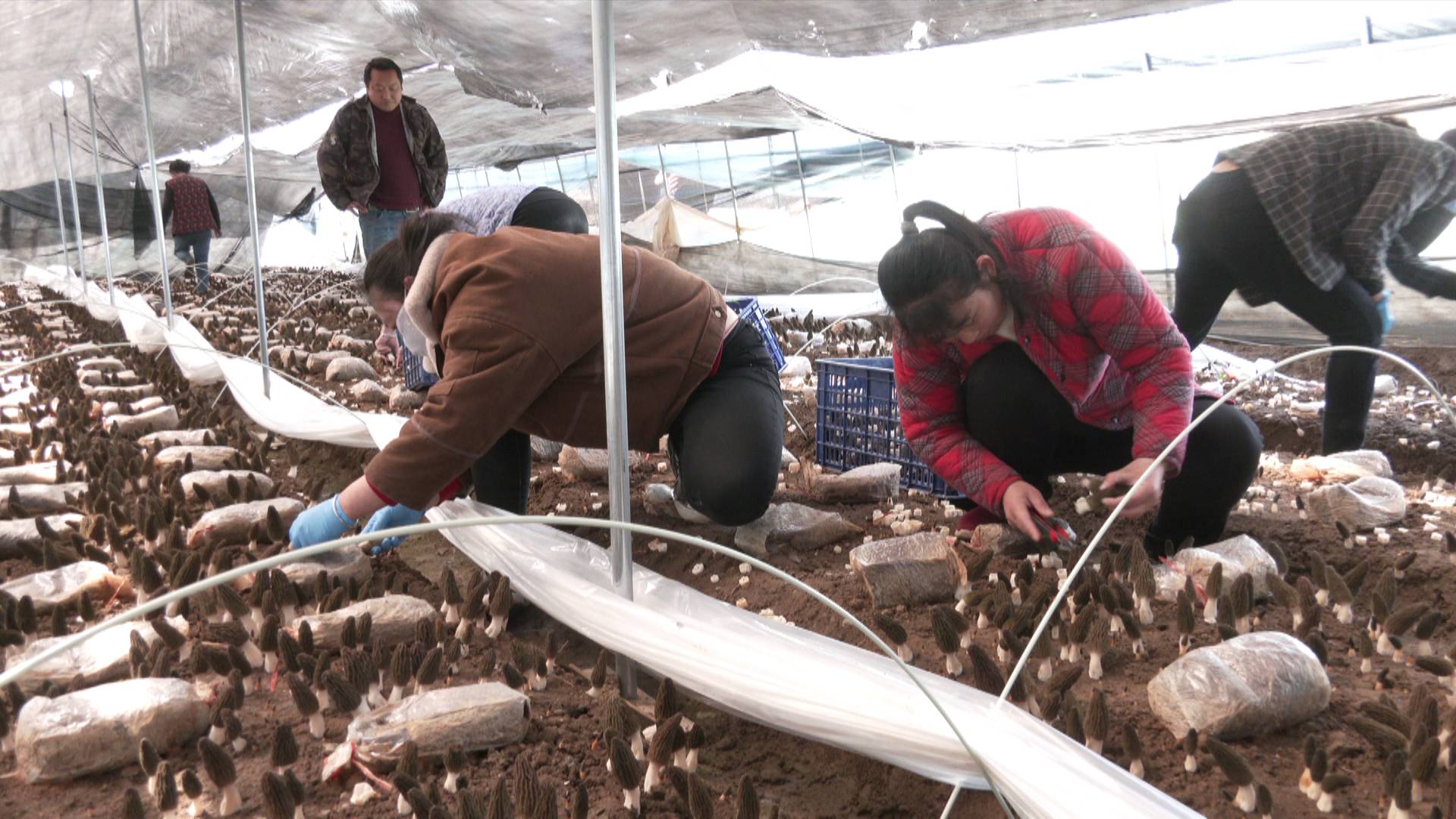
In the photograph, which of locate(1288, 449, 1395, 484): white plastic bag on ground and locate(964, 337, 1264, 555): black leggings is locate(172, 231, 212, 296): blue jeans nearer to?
locate(964, 337, 1264, 555): black leggings

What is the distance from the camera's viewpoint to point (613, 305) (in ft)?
7.25

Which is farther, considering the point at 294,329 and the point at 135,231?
the point at 135,231

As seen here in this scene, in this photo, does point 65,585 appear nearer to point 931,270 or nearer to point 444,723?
point 444,723

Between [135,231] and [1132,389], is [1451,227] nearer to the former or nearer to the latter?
[1132,389]

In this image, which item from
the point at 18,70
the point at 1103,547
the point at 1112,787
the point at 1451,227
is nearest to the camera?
the point at 1112,787

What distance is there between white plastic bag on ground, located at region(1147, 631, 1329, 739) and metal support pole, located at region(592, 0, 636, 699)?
45.0 inches

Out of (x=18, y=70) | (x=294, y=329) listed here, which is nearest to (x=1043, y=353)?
(x=294, y=329)

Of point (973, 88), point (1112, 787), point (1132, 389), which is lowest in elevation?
point (1112, 787)

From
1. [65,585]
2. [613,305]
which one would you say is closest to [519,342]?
[613,305]

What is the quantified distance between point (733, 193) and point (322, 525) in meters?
11.1

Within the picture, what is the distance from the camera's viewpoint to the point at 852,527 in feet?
11.1

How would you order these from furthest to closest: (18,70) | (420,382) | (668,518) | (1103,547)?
(18,70)
(420,382)
(668,518)
(1103,547)

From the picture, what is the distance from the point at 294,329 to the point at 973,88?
5.68m

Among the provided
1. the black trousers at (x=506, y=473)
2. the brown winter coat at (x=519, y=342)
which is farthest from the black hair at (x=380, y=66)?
the brown winter coat at (x=519, y=342)
